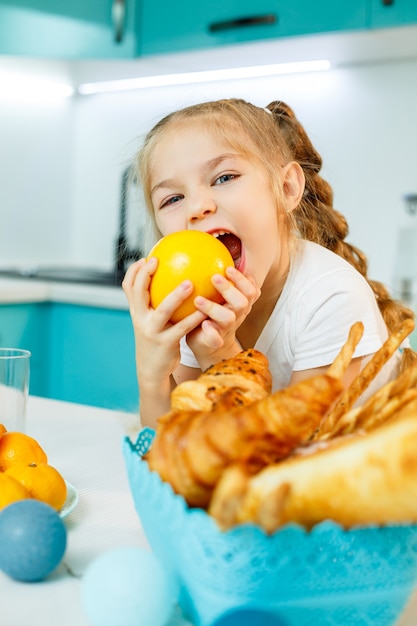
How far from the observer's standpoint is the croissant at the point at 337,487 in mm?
380

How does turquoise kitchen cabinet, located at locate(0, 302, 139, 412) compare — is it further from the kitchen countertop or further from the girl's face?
the girl's face

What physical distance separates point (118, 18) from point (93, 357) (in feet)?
3.98

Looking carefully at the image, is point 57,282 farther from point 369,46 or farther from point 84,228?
point 369,46

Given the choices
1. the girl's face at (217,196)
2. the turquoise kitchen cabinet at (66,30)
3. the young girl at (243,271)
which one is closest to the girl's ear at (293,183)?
the young girl at (243,271)

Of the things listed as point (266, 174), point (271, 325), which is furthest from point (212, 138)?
point (271, 325)

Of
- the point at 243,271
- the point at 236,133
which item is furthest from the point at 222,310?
the point at 236,133

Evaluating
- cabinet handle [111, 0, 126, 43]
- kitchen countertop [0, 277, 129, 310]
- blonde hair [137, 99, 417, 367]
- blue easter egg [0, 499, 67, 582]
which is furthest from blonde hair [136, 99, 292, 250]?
cabinet handle [111, 0, 126, 43]

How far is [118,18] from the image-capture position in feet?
8.84

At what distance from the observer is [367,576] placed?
45 centimetres

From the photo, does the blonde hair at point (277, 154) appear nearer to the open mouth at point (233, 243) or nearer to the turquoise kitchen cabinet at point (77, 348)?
the open mouth at point (233, 243)

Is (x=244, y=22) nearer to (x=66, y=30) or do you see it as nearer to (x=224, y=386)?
(x=66, y=30)

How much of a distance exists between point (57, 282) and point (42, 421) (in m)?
1.61

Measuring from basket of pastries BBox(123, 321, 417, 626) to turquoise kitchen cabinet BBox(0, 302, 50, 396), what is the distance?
2.14 m

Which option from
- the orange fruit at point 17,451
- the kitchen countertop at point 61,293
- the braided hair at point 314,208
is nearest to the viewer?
the orange fruit at point 17,451
